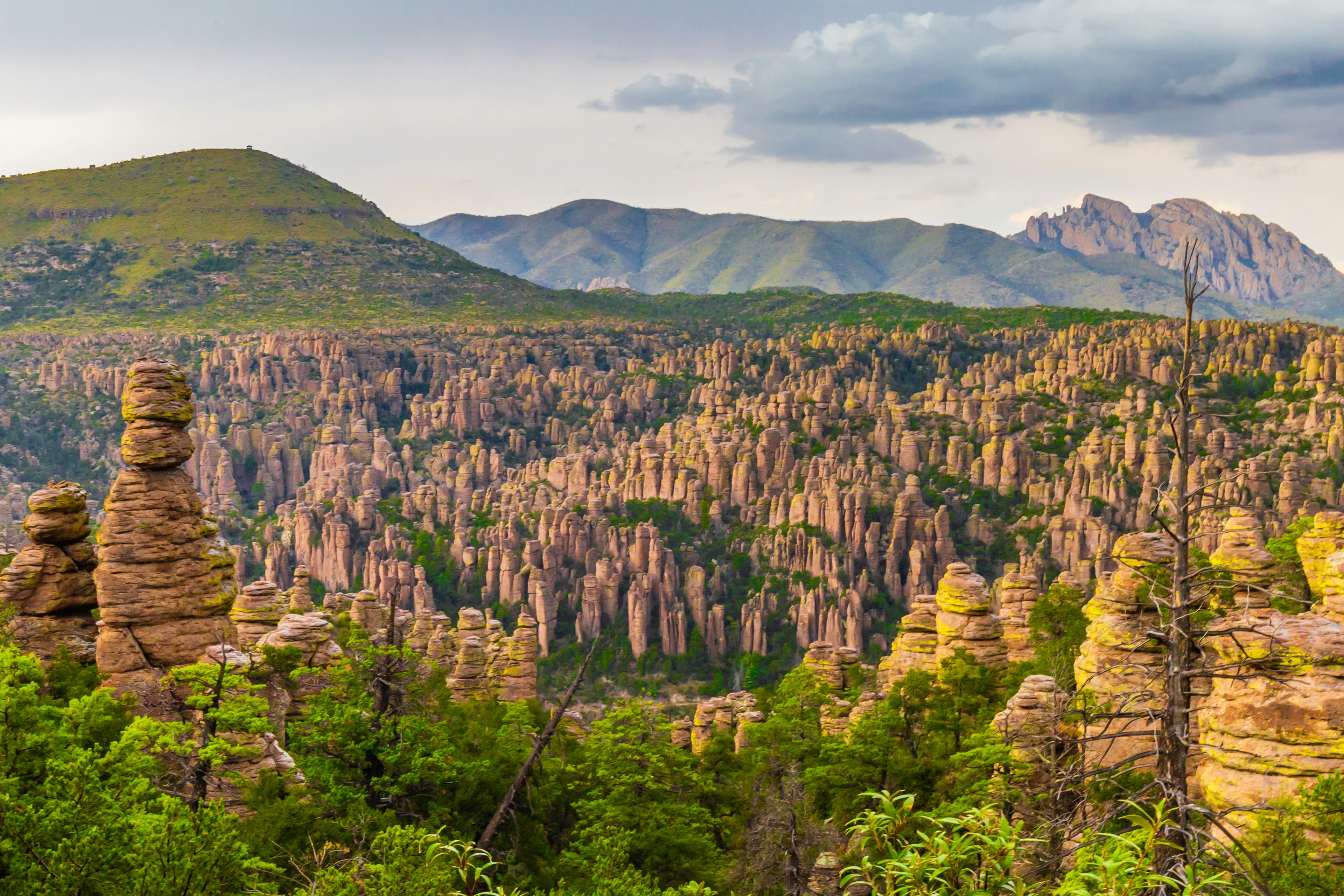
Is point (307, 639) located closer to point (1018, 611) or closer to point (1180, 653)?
point (1180, 653)

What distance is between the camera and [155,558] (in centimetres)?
3941

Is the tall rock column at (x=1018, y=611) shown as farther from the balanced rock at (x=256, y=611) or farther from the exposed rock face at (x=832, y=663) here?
the balanced rock at (x=256, y=611)

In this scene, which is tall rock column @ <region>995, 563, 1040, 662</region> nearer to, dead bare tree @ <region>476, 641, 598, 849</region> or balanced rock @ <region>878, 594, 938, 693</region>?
balanced rock @ <region>878, 594, 938, 693</region>

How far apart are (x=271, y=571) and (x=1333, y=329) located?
186 meters

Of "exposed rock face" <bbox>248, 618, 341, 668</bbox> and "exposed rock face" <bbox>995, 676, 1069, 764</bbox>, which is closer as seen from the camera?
"exposed rock face" <bbox>995, 676, 1069, 764</bbox>

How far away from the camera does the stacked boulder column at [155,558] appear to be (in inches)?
1524

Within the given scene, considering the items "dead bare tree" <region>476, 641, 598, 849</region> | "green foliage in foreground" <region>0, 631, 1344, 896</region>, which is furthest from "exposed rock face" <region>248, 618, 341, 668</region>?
"dead bare tree" <region>476, 641, 598, 849</region>

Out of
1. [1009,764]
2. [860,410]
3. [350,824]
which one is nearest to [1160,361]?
[860,410]

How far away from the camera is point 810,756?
49125 millimetres

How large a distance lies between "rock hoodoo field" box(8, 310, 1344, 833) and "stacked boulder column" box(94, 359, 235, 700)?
0.10 m

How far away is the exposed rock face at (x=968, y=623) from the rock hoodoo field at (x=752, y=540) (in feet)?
0.51

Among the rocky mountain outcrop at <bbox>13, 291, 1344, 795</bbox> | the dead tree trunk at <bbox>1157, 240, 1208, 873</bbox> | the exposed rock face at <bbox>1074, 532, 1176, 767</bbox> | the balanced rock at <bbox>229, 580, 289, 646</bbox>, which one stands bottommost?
the rocky mountain outcrop at <bbox>13, 291, 1344, 795</bbox>

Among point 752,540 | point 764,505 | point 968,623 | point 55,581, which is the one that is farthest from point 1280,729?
point 764,505

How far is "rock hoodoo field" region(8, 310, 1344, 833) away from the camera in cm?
3709
